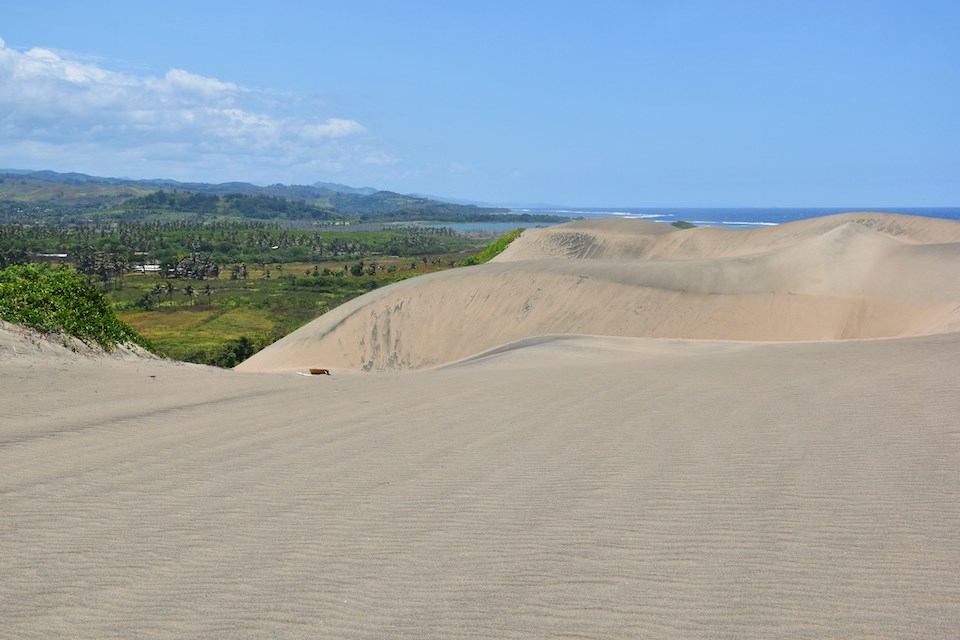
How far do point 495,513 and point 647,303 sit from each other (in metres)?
30.1

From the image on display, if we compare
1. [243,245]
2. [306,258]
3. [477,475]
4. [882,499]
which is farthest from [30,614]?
[243,245]

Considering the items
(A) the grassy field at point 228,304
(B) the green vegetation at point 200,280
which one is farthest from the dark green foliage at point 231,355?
(A) the grassy field at point 228,304

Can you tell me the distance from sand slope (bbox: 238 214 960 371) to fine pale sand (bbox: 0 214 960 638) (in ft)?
53.3

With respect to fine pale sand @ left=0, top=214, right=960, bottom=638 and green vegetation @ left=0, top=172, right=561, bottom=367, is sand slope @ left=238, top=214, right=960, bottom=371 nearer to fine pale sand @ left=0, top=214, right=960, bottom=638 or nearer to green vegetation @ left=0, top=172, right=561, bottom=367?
green vegetation @ left=0, top=172, right=561, bottom=367

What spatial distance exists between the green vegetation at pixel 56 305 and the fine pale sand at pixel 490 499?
1.14 m

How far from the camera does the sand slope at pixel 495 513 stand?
16.6 feet

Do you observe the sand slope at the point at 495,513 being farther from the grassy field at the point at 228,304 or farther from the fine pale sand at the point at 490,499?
the grassy field at the point at 228,304

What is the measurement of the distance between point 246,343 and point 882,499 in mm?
44768

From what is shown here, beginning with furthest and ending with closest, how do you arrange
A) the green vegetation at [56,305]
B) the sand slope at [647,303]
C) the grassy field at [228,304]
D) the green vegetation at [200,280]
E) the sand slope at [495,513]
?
the grassy field at [228,304] → the sand slope at [647,303] → the green vegetation at [200,280] → the green vegetation at [56,305] → the sand slope at [495,513]

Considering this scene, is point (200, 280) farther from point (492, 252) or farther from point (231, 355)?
point (231, 355)

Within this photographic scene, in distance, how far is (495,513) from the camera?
7.01 meters

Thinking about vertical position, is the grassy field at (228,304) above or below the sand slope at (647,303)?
below

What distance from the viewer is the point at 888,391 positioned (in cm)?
1127

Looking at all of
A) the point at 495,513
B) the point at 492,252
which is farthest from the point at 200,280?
the point at 495,513
